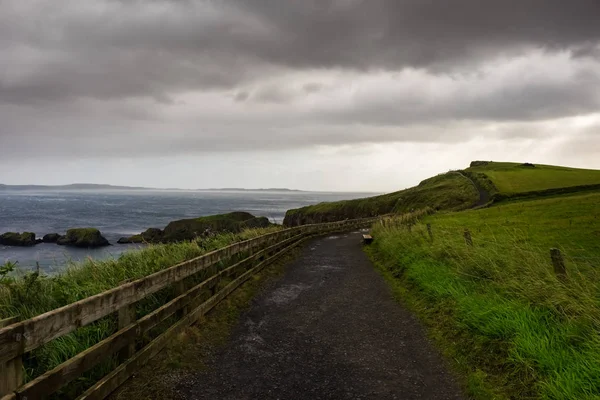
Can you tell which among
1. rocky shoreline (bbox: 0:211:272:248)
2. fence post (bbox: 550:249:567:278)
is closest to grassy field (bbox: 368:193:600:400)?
fence post (bbox: 550:249:567:278)

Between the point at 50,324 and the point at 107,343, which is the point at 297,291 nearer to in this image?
the point at 107,343

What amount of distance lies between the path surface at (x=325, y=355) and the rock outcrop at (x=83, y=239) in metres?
49.3

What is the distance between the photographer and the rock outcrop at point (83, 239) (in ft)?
175

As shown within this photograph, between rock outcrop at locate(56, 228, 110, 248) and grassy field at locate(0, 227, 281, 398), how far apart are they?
47.8 meters

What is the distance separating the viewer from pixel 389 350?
7129mm

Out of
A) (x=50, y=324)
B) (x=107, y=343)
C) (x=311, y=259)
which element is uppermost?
(x=50, y=324)

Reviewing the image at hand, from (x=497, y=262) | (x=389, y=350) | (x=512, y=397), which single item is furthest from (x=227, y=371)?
(x=497, y=262)

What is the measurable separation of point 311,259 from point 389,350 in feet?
38.4

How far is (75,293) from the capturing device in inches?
291

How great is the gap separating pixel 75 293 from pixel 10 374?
4.15 metres

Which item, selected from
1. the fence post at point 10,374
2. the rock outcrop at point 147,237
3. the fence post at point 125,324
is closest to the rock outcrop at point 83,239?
the rock outcrop at point 147,237

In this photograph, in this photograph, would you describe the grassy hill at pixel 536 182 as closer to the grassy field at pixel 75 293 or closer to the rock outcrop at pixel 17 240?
the grassy field at pixel 75 293

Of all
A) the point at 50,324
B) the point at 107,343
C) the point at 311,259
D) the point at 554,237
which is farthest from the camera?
the point at 554,237

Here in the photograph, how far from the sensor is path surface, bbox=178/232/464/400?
18.4 ft
